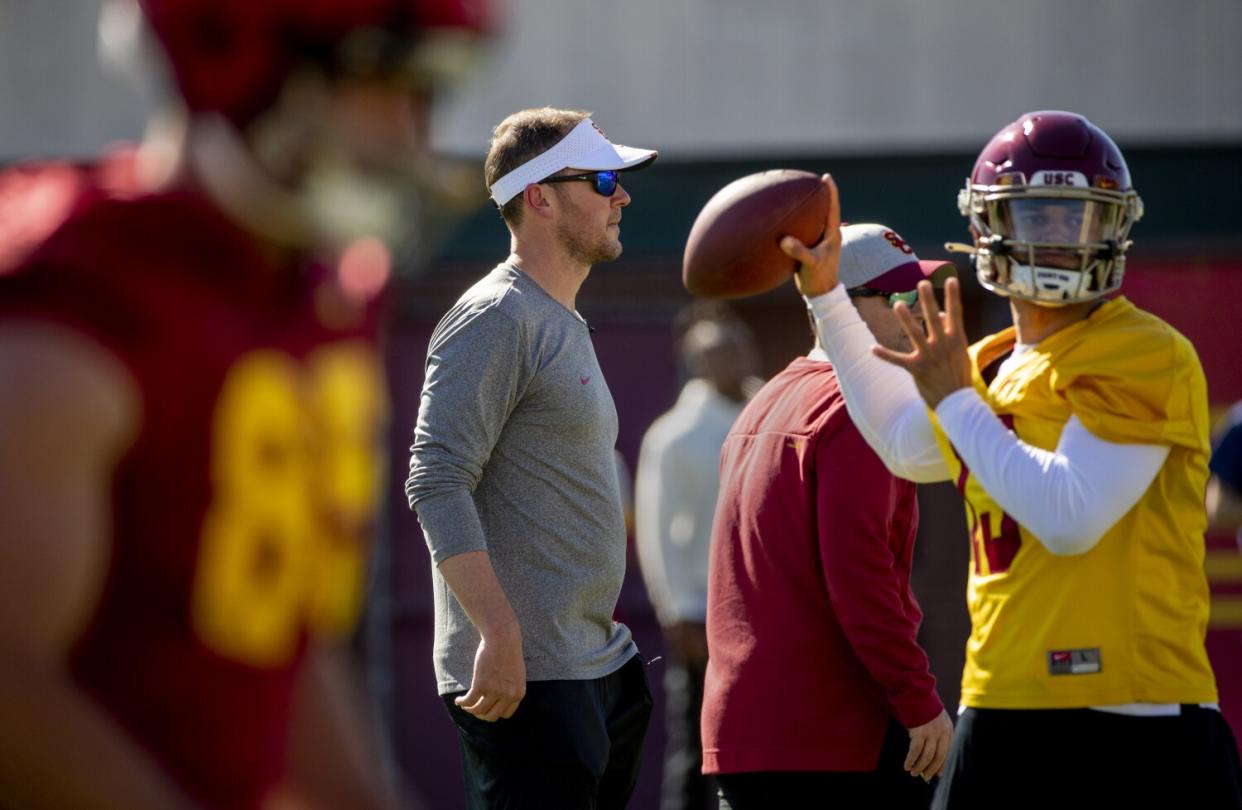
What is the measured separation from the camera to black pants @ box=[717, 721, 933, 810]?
3.79 m

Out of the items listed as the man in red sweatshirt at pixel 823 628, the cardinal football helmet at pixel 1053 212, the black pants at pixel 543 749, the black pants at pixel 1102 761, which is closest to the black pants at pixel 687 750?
the man in red sweatshirt at pixel 823 628

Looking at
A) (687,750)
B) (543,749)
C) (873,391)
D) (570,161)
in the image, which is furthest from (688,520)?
(873,391)

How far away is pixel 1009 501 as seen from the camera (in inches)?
120

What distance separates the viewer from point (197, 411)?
191 cm

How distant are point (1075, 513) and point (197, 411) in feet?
5.37

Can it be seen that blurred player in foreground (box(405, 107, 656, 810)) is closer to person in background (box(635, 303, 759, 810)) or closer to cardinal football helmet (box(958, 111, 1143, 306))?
cardinal football helmet (box(958, 111, 1143, 306))

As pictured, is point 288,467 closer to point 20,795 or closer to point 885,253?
point 20,795

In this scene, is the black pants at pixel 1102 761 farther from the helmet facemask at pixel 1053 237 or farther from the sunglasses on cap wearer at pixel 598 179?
the sunglasses on cap wearer at pixel 598 179

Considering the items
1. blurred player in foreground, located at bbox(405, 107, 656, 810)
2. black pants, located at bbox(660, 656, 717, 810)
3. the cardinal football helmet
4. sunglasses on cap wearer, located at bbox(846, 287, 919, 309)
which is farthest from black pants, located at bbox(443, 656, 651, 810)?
black pants, located at bbox(660, 656, 717, 810)

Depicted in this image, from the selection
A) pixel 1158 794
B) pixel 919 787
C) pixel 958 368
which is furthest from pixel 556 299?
pixel 1158 794

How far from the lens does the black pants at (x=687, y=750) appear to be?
6.53 m

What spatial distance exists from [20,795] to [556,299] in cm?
227

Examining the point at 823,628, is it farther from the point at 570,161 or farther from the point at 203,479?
the point at 203,479

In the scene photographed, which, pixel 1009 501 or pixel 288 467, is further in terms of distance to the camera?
pixel 1009 501
